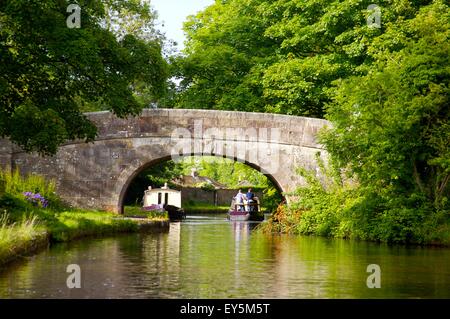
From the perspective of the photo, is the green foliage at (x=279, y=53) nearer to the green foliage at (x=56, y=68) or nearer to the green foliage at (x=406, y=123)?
the green foliage at (x=406, y=123)

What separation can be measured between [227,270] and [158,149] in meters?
11.7

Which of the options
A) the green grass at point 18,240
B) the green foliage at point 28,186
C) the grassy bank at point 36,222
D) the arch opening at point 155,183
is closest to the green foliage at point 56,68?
the grassy bank at point 36,222

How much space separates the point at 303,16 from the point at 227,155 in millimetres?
7583

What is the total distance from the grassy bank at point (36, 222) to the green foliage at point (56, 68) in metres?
1.51

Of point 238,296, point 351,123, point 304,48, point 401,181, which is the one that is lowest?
point 238,296

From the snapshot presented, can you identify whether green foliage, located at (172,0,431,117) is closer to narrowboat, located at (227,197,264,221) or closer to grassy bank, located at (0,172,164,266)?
narrowboat, located at (227,197,264,221)

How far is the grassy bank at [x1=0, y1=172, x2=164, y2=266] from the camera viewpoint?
12.6 m

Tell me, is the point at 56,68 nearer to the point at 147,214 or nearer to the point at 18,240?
the point at 18,240

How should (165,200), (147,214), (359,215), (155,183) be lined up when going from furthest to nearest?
(155,183) → (165,200) → (147,214) → (359,215)

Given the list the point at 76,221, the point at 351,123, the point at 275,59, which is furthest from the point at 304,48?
the point at 76,221

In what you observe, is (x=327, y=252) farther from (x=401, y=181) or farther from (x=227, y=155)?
(x=227, y=155)

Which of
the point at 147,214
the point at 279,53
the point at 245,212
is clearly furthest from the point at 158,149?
the point at 245,212

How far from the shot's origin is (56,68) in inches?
645

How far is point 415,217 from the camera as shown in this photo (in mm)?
18438
